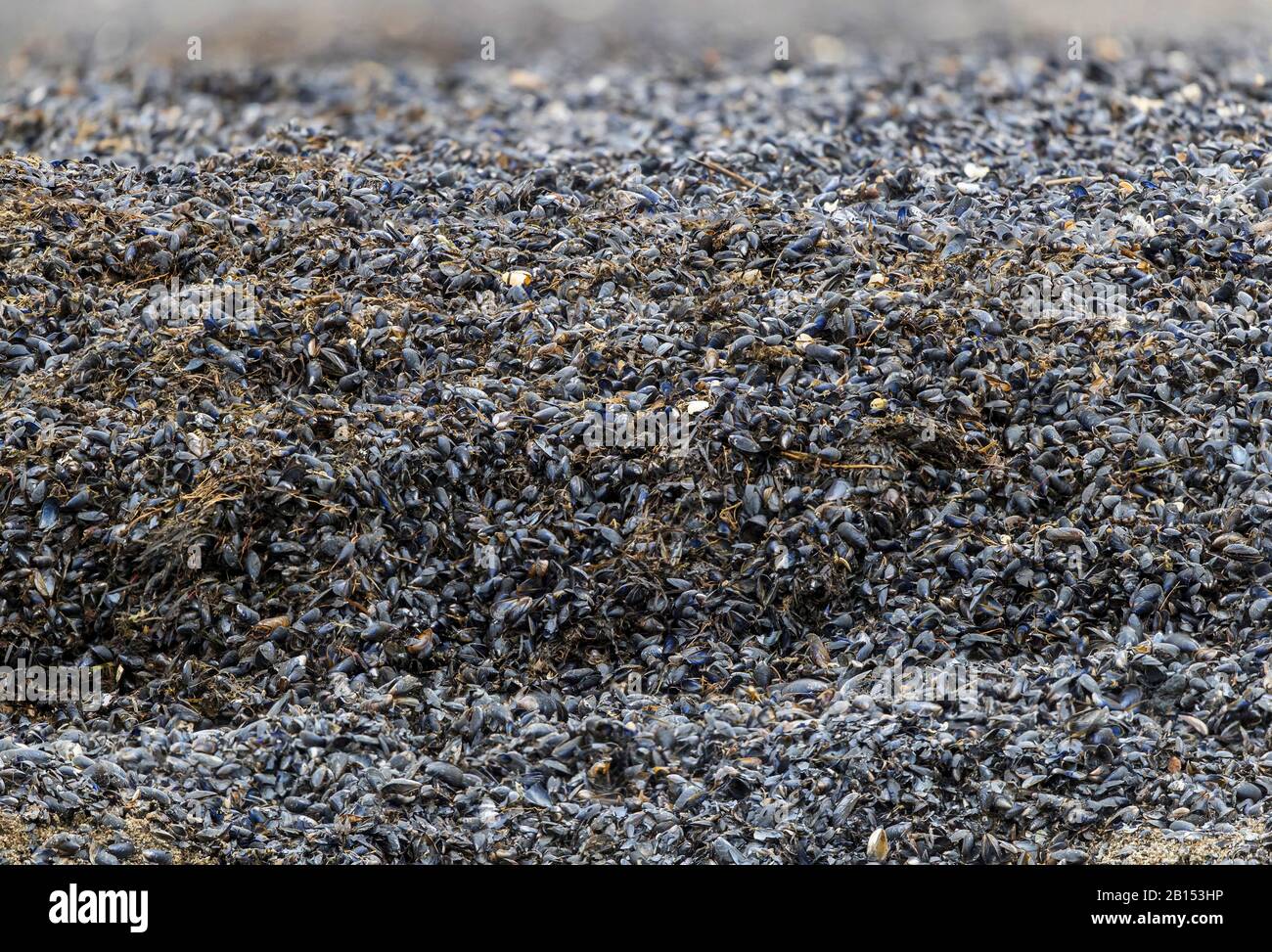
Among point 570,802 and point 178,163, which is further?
point 178,163

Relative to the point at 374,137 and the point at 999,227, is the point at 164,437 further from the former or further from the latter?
the point at 999,227

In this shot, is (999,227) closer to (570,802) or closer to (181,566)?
(570,802)

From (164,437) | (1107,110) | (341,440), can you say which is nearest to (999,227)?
(1107,110)

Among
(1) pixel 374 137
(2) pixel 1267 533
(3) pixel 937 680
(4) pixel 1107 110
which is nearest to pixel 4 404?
(1) pixel 374 137

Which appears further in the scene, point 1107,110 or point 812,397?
point 1107,110

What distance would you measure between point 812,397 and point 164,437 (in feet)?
7.41

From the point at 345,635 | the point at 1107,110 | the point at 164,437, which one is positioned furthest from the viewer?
the point at 1107,110

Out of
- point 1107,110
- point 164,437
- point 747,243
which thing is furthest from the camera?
point 1107,110

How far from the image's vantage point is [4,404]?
4.25m

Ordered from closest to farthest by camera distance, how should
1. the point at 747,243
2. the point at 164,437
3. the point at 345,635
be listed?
the point at 345,635, the point at 164,437, the point at 747,243

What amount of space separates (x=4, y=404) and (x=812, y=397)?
9.43 feet

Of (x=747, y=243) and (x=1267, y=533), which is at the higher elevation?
(x=747, y=243)

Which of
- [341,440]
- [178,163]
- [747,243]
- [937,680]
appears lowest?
[937,680]

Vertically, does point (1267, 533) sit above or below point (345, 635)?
above
